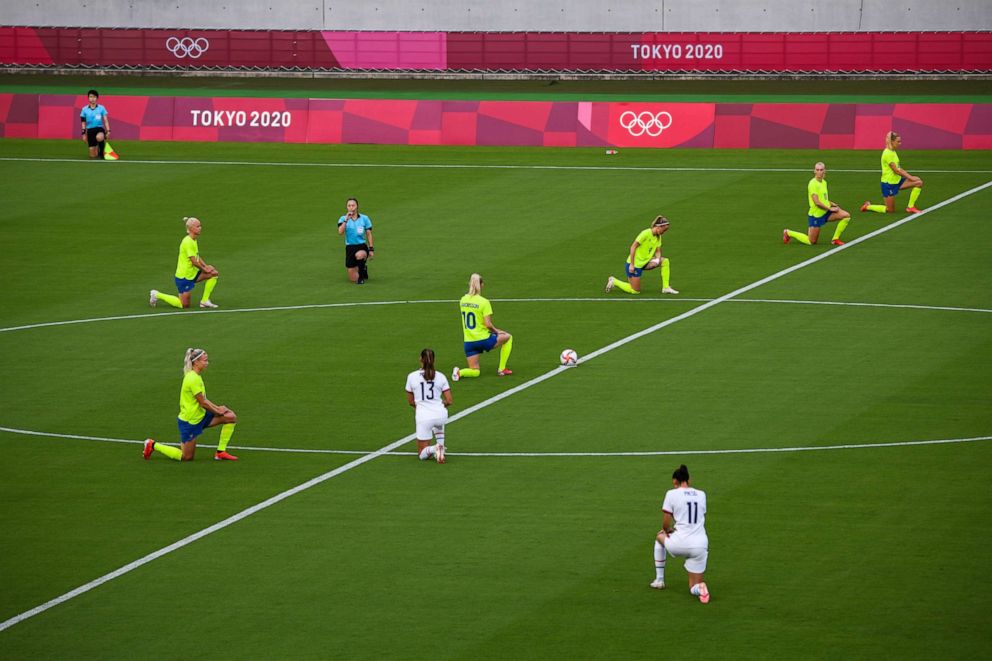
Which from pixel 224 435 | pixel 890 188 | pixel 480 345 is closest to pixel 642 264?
pixel 480 345

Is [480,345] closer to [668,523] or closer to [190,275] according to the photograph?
[190,275]

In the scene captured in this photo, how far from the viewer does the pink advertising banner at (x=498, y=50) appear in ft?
225

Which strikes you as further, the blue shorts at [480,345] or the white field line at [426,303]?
the white field line at [426,303]

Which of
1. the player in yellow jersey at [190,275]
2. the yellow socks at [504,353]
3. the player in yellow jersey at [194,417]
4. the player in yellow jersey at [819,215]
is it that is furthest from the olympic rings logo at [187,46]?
the player in yellow jersey at [194,417]

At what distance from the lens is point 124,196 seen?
46.3m

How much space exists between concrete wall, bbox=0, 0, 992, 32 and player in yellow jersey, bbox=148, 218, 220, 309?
42.5m

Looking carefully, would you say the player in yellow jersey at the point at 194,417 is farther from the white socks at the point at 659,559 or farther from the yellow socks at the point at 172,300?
the yellow socks at the point at 172,300

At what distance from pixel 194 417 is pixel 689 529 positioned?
8535 millimetres

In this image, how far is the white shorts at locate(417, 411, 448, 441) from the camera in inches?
923

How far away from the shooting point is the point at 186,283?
34031 millimetres

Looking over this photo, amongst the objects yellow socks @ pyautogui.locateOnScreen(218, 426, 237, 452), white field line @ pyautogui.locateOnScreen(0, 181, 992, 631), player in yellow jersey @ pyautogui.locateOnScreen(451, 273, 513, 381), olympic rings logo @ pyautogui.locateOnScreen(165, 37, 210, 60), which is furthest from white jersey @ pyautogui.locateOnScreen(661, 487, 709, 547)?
olympic rings logo @ pyautogui.locateOnScreen(165, 37, 210, 60)

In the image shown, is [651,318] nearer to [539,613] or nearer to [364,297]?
[364,297]

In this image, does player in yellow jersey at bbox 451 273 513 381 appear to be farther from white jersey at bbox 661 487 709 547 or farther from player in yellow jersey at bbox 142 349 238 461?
white jersey at bbox 661 487 709 547

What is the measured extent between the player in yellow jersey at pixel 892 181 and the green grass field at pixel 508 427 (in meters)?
0.96
